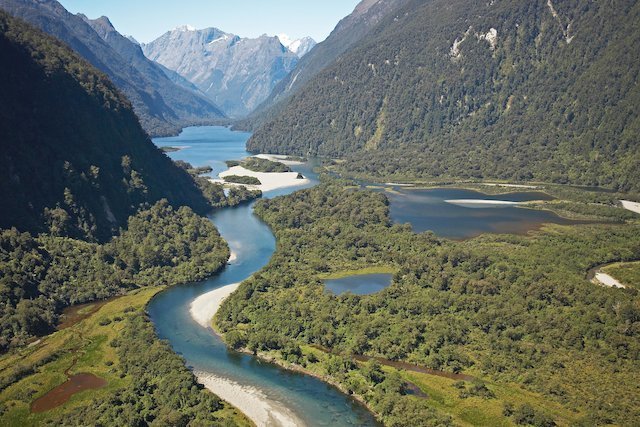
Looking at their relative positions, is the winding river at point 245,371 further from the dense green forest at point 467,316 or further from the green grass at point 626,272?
the green grass at point 626,272

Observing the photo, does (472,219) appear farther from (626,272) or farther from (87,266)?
(87,266)

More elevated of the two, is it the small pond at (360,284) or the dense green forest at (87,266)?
the dense green forest at (87,266)

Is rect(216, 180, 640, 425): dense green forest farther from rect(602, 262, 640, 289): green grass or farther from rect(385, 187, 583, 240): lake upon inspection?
rect(385, 187, 583, 240): lake

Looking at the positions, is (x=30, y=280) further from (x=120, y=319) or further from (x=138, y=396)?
(x=138, y=396)

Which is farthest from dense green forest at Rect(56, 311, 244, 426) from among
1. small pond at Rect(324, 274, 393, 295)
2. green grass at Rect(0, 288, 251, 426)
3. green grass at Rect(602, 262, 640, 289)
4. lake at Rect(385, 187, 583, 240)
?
lake at Rect(385, 187, 583, 240)

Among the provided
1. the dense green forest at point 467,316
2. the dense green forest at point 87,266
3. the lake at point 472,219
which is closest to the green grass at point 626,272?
the dense green forest at point 467,316

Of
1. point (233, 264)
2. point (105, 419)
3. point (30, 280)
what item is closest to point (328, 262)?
point (233, 264)

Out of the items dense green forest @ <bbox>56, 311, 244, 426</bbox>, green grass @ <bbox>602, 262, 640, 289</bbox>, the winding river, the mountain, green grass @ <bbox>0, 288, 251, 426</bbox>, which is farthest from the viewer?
the mountain
